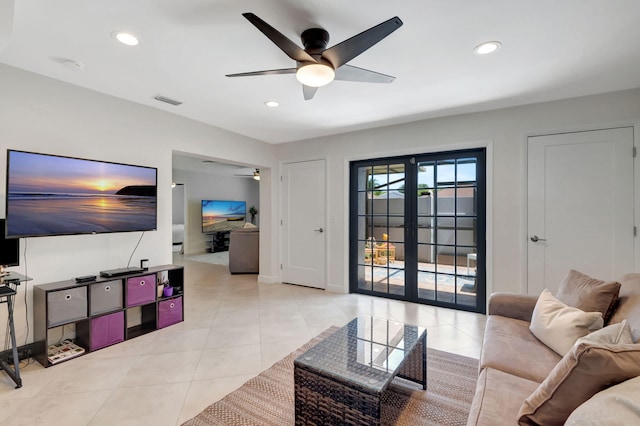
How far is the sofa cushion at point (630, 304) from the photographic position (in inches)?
56.2

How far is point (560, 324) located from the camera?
→ 168 cm

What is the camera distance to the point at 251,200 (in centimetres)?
1052

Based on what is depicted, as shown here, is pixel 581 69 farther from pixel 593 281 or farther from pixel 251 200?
pixel 251 200

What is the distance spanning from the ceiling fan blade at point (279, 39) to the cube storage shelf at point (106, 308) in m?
2.57

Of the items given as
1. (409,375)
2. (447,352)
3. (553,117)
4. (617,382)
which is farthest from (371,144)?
(617,382)

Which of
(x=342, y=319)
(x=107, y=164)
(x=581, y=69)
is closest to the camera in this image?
(x=581, y=69)

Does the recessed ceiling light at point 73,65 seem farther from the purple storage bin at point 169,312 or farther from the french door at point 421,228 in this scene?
the french door at point 421,228

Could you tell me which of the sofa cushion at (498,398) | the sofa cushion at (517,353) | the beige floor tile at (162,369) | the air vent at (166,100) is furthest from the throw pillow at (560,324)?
the air vent at (166,100)

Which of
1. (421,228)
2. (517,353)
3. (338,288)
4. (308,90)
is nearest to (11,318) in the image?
(308,90)

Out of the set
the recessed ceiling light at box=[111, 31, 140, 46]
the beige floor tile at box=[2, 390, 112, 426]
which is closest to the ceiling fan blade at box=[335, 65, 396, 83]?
the recessed ceiling light at box=[111, 31, 140, 46]

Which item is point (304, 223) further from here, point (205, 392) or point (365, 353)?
point (365, 353)

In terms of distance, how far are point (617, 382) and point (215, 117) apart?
399 centimetres

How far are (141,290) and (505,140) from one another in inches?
171

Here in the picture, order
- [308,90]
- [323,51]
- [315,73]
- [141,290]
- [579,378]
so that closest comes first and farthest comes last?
[579,378]
[323,51]
[315,73]
[308,90]
[141,290]
